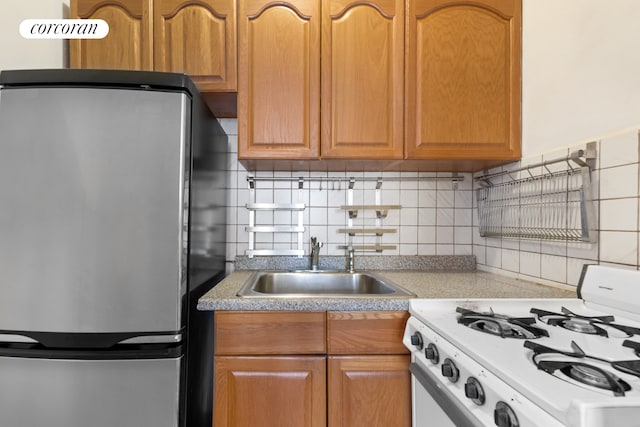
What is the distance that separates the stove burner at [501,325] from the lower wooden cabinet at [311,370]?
282mm

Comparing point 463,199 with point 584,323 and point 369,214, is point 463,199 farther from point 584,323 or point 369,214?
point 584,323

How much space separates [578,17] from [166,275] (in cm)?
166

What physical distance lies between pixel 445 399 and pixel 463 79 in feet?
4.14

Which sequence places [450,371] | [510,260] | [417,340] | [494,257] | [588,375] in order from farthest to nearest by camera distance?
1. [494,257]
2. [510,260]
3. [417,340]
4. [450,371]
5. [588,375]

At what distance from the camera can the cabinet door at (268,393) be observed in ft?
3.68

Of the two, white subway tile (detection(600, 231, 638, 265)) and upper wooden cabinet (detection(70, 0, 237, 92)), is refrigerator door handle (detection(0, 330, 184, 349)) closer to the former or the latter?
upper wooden cabinet (detection(70, 0, 237, 92))

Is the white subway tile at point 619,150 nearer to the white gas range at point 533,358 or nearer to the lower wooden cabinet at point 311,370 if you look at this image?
the white gas range at point 533,358

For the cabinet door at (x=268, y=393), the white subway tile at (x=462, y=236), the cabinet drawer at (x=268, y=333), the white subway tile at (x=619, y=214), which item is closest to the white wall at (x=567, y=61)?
the white subway tile at (x=619, y=214)

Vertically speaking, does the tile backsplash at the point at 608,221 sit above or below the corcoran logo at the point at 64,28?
below

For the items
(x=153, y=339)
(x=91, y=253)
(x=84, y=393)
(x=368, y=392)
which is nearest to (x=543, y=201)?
(x=368, y=392)

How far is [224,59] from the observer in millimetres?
1456

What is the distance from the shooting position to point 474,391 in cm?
68

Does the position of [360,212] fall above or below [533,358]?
above

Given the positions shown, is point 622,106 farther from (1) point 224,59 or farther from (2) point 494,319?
(1) point 224,59
